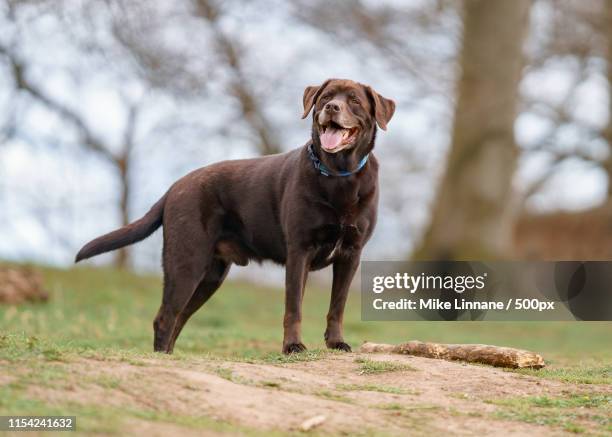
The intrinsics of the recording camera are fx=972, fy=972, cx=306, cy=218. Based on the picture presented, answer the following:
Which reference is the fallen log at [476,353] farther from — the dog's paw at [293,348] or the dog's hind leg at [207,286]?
the dog's hind leg at [207,286]

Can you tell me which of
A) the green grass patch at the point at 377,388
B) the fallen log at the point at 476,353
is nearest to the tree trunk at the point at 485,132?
the fallen log at the point at 476,353

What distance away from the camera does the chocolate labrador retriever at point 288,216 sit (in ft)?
22.8

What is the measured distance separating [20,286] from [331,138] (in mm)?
8228

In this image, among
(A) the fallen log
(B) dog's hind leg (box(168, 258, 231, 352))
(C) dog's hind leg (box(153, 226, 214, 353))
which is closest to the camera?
(A) the fallen log

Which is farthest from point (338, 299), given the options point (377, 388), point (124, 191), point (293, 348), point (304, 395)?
point (124, 191)

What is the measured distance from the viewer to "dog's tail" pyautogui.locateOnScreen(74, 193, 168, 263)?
7.61 meters

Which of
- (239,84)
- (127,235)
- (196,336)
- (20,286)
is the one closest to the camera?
(127,235)

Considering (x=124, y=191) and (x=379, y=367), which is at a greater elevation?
(x=124, y=191)

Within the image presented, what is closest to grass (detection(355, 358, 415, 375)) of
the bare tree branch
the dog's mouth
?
the dog's mouth

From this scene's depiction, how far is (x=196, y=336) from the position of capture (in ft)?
34.3

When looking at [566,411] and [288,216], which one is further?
[288,216]

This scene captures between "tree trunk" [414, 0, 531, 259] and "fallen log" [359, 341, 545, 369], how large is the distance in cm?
1088

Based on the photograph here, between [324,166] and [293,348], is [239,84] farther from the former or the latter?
[293,348]

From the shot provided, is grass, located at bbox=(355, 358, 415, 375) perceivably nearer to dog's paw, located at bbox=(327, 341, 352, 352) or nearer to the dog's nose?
dog's paw, located at bbox=(327, 341, 352, 352)
